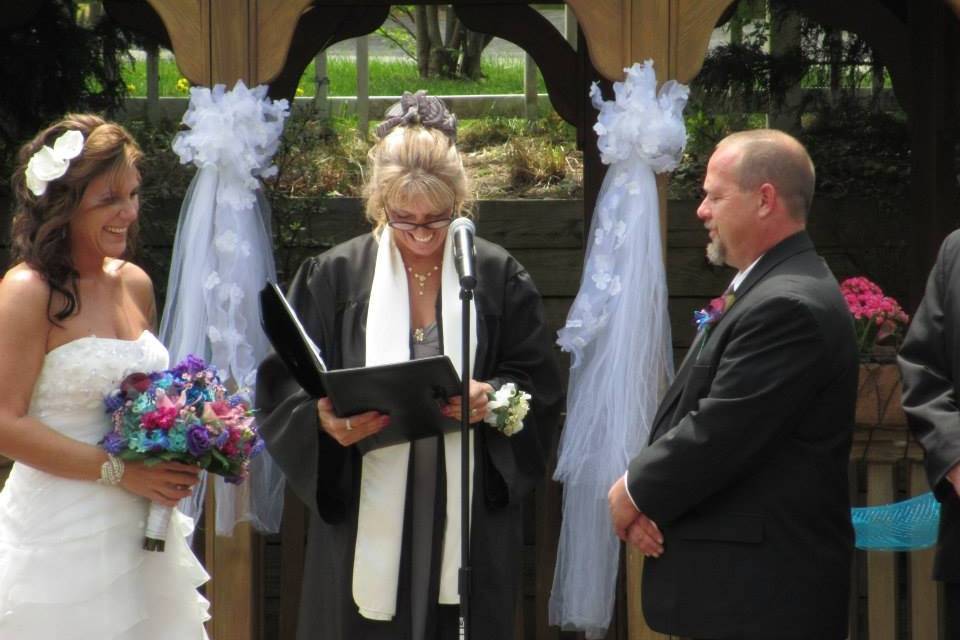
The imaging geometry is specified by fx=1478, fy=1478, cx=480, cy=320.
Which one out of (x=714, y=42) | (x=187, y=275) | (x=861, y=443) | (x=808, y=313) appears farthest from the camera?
(x=714, y=42)

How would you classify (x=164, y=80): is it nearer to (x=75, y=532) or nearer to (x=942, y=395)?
(x=75, y=532)

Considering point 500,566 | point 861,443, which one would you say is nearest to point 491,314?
point 500,566

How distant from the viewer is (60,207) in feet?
11.7

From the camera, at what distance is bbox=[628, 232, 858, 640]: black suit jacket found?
11.6 feet

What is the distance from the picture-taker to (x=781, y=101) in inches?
311

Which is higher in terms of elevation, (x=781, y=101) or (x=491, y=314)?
(x=781, y=101)

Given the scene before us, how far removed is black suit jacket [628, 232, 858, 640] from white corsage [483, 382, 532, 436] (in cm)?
36

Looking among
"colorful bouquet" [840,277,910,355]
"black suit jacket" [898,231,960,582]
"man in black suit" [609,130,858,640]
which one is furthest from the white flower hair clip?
"colorful bouquet" [840,277,910,355]

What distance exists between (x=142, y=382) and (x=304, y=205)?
167 inches

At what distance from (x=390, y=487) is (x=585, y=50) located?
364 cm

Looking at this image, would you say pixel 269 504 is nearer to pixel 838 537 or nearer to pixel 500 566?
pixel 500 566

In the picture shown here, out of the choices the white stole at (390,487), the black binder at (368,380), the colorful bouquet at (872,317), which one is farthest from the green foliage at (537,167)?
the black binder at (368,380)

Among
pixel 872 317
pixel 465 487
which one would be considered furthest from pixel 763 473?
pixel 872 317

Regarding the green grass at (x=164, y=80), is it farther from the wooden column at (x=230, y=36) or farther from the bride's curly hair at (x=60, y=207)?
the bride's curly hair at (x=60, y=207)
